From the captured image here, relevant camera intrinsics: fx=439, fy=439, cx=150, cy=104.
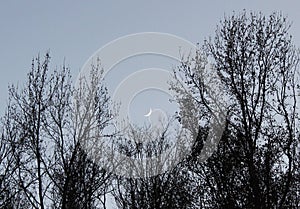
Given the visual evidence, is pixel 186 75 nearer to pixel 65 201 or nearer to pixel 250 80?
pixel 250 80

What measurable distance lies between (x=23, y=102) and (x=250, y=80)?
7.19m

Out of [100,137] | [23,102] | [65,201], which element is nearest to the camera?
[65,201]

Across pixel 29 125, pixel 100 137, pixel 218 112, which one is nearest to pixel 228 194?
pixel 218 112

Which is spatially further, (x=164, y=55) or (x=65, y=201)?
(x=164, y=55)

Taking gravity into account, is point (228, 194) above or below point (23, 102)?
below

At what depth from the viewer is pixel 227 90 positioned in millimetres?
13742

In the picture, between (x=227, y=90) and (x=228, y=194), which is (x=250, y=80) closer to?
(x=227, y=90)

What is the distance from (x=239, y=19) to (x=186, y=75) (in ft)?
8.01

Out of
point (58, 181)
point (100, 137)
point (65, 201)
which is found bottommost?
point (65, 201)

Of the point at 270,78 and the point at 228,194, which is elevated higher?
the point at 270,78

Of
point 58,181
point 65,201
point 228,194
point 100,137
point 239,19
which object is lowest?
point 228,194

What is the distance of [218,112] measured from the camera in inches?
546

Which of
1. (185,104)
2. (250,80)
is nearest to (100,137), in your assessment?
(185,104)

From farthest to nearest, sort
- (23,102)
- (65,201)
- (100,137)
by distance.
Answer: (100,137) < (23,102) < (65,201)
